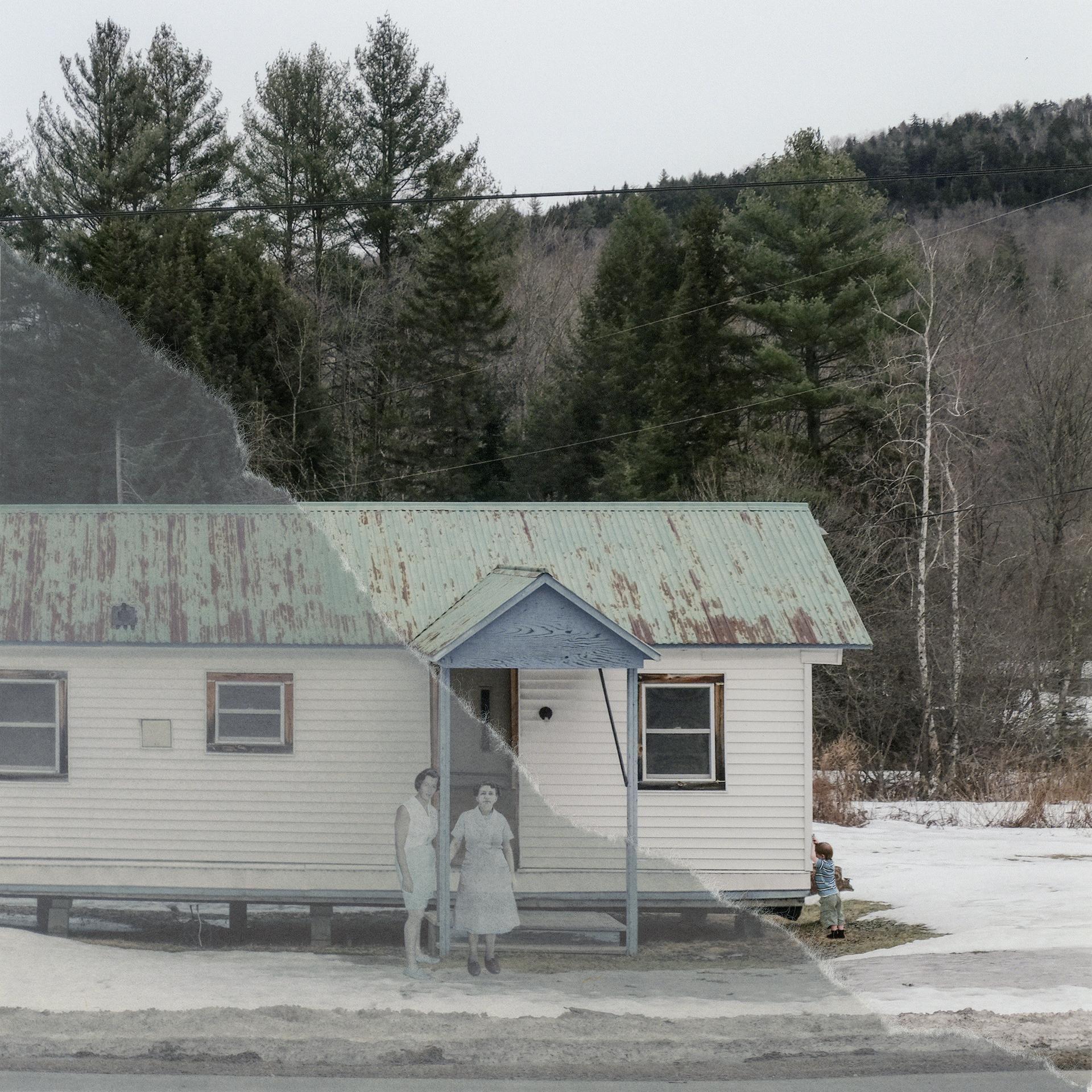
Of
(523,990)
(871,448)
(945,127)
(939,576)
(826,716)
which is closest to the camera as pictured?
(523,990)

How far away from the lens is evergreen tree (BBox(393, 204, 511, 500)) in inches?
1644

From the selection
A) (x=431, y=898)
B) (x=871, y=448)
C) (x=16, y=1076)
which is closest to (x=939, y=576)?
(x=871, y=448)

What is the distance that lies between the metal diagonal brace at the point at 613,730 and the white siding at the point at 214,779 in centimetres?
187

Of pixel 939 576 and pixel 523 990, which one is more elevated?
pixel 939 576

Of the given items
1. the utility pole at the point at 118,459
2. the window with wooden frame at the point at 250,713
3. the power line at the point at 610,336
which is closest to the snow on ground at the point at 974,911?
the window with wooden frame at the point at 250,713

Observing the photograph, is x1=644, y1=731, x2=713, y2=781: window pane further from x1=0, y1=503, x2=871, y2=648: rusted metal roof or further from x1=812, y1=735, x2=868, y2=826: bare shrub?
x1=812, y1=735, x2=868, y2=826: bare shrub

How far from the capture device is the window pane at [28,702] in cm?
1405

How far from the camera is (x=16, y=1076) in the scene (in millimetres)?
8414

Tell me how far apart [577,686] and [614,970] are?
3174 millimetres

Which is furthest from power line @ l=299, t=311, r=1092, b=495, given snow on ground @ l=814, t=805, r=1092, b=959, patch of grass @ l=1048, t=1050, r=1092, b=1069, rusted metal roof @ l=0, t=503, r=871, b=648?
patch of grass @ l=1048, t=1050, r=1092, b=1069

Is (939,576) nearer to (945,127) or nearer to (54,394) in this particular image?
(54,394)

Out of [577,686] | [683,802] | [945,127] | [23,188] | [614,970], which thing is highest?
[945,127]

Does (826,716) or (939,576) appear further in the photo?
(939,576)

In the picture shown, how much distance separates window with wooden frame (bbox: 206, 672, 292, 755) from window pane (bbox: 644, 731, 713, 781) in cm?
375
